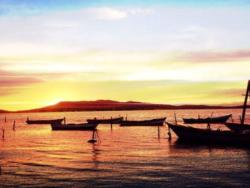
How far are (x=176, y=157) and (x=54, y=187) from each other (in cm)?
1973

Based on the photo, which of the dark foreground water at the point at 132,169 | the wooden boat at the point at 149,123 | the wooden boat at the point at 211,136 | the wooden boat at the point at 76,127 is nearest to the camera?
the dark foreground water at the point at 132,169

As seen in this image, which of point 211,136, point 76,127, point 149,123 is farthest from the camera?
point 149,123

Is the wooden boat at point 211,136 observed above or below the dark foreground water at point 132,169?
above

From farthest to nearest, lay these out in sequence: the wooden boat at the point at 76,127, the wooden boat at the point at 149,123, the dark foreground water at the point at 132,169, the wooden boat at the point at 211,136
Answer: the wooden boat at the point at 149,123, the wooden boat at the point at 76,127, the wooden boat at the point at 211,136, the dark foreground water at the point at 132,169

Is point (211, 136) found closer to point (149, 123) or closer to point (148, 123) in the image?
point (148, 123)

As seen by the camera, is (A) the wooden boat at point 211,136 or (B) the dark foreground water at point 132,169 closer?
(B) the dark foreground water at point 132,169

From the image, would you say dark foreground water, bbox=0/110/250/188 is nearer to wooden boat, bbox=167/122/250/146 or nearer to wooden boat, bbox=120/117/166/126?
wooden boat, bbox=167/122/250/146

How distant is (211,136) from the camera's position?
195 feet

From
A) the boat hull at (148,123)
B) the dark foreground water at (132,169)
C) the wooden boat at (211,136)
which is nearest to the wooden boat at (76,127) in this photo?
the boat hull at (148,123)

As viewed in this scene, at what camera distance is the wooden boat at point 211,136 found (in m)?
55.8

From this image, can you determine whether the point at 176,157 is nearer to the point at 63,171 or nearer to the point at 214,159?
the point at 214,159

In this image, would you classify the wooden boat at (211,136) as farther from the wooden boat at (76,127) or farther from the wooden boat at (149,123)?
the wooden boat at (149,123)

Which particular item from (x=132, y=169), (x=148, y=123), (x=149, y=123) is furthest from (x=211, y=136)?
(x=149, y=123)

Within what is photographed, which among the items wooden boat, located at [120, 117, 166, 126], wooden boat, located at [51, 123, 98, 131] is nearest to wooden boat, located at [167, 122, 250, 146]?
wooden boat, located at [51, 123, 98, 131]
